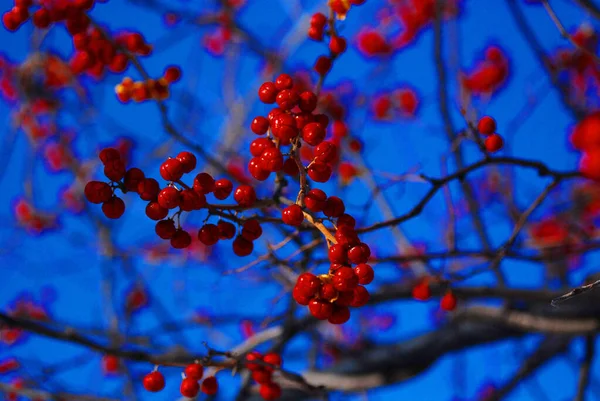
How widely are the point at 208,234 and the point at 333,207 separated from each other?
1.03ft

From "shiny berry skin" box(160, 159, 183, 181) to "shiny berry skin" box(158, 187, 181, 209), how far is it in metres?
0.04

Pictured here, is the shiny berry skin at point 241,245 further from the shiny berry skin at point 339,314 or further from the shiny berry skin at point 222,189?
the shiny berry skin at point 339,314

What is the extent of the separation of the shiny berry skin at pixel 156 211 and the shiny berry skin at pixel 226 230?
178mm

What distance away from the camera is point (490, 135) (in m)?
1.82

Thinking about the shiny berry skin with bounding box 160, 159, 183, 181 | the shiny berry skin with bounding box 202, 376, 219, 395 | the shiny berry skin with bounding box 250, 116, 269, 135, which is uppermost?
the shiny berry skin with bounding box 250, 116, 269, 135

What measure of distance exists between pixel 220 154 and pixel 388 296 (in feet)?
6.58

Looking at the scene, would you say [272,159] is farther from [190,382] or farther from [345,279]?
[190,382]

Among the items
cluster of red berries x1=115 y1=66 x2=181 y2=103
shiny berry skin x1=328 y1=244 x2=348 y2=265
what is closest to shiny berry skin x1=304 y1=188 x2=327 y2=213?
shiny berry skin x1=328 y1=244 x2=348 y2=265

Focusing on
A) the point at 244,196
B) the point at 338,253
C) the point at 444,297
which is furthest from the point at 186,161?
the point at 444,297

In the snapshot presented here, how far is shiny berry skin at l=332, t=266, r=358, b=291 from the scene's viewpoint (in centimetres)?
123

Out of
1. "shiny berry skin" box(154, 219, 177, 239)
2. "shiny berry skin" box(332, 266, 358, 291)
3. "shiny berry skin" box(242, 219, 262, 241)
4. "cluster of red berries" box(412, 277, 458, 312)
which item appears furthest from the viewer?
"cluster of red berries" box(412, 277, 458, 312)

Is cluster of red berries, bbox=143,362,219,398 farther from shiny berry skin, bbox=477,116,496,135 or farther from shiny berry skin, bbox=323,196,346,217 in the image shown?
shiny berry skin, bbox=477,116,496,135

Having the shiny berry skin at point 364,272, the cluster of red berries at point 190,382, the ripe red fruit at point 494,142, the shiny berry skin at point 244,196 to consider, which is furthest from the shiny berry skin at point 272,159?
the ripe red fruit at point 494,142

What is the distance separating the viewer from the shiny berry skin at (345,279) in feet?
4.04
